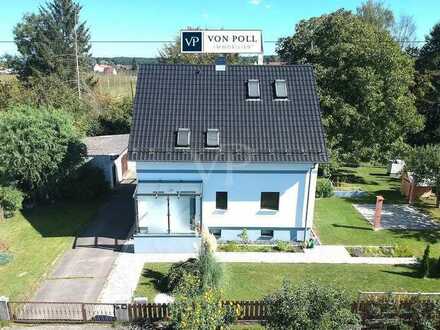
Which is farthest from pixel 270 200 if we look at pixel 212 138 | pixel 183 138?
pixel 183 138

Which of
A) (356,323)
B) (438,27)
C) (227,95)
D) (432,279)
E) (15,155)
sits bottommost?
(432,279)

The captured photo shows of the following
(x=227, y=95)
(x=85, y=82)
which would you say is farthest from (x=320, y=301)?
(x=85, y=82)

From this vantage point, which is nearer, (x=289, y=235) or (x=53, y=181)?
(x=289, y=235)

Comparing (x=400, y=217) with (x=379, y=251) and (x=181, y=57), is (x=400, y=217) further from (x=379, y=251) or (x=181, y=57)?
(x=181, y=57)

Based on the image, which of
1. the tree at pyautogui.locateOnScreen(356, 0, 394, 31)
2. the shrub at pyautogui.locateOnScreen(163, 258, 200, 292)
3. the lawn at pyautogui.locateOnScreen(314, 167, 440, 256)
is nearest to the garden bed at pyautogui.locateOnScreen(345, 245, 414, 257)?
the lawn at pyautogui.locateOnScreen(314, 167, 440, 256)

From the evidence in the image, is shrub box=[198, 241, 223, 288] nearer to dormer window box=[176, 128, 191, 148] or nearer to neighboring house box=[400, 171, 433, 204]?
dormer window box=[176, 128, 191, 148]

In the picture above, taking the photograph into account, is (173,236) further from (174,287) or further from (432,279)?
(432,279)
